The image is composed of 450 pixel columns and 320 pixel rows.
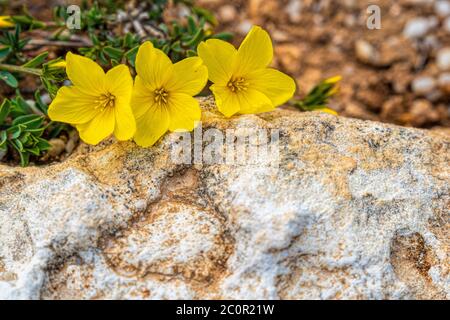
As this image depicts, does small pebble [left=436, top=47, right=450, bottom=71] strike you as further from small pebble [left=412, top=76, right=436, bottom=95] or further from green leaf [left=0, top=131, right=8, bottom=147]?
green leaf [left=0, top=131, right=8, bottom=147]

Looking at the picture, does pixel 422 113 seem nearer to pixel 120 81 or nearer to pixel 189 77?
pixel 189 77

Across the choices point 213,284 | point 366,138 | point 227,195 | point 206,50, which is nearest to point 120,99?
point 206,50

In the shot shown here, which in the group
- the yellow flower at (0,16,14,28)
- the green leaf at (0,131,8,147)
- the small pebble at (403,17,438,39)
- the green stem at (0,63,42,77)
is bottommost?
the green leaf at (0,131,8,147)

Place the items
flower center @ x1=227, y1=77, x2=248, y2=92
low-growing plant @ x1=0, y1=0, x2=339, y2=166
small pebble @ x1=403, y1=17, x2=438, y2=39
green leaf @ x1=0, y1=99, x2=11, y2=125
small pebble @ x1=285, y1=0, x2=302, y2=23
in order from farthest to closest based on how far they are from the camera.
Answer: small pebble @ x1=285, y1=0, x2=302, y2=23 < small pebble @ x1=403, y1=17, x2=438, y2=39 < green leaf @ x1=0, y1=99, x2=11, y2=125 < low-growing plant @ x1=0, y1=0, x2=339, y2=166 < flower center @ x1=227, y1=77, x2=248, y2=92

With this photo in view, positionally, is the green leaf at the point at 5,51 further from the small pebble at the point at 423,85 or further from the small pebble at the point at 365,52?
the small pebble at the point at 423,85

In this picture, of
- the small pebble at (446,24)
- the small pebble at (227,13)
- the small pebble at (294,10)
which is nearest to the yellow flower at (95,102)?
the small pebble at (227,13)

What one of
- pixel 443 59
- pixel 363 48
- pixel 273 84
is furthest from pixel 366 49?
pixel 273 84

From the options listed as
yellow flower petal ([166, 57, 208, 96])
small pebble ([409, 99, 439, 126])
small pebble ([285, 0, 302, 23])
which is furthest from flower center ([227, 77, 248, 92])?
small pebble ([285, 0, 302, 23])

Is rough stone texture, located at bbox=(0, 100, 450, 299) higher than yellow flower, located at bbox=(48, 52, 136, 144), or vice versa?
yellow flower, located at bbox=(48, 52, 136, 144)
